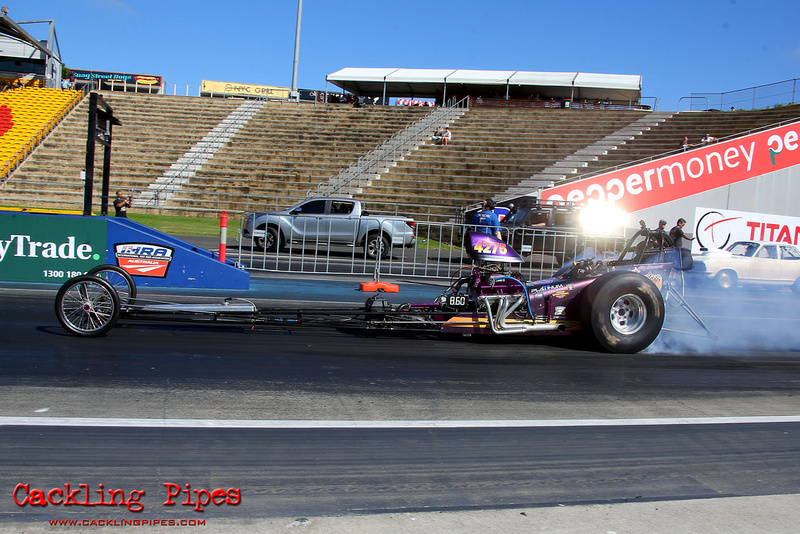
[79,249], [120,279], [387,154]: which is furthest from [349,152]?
[120,279]

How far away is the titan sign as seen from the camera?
1009 cm

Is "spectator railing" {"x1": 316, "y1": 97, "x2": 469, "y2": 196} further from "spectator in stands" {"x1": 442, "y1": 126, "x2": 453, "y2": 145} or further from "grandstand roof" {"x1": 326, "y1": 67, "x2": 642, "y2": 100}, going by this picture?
"grandstand roof" {"x1": 326, "y1": 67, "x2": 642, "y2": 100}

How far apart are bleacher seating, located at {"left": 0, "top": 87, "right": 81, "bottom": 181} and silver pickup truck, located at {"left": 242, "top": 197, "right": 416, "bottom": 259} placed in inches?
705

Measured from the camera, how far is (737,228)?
63.2ft

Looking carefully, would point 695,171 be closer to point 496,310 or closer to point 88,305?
point 496,310

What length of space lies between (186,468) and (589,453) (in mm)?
2555

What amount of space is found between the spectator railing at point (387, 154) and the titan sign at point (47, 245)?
58.8ft

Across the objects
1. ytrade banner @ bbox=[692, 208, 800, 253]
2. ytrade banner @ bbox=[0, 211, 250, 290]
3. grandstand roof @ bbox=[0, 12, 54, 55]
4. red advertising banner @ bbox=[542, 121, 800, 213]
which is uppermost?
grandstand roof @ bbox=[0, 12, 54, 55]

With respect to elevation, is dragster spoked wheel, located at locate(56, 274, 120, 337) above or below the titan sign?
below

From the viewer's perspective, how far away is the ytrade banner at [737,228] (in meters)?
19.0

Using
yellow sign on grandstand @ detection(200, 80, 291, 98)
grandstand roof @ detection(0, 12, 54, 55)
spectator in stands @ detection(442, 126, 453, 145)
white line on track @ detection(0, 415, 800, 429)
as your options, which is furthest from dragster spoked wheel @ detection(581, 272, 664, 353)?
yellow sign on grandstand @ detection(200, 80, 291, 98)

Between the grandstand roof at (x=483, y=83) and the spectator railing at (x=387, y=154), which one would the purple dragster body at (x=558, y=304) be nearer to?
the spectator railing at (x=387, y=154)

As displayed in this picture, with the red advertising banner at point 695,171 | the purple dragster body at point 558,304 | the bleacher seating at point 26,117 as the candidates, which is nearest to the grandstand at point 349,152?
the bleacher seating at point 26,117

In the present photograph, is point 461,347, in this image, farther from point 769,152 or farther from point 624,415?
point 769,152
